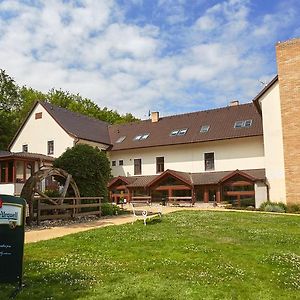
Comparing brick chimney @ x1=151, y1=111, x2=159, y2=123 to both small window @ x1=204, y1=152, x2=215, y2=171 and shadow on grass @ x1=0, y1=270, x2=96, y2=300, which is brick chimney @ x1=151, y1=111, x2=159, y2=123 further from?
shadow on grass @ x1=0, y1=270, x2=96, y2=300

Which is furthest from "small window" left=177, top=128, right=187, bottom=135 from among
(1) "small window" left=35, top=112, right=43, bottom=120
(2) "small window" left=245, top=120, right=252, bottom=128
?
(1) "small window" left=35, top=112, right=43, bottom=120

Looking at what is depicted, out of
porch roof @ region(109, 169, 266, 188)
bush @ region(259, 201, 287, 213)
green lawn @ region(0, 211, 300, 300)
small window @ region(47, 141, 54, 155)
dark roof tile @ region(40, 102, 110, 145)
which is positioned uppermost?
dark roof tile @ region(40, 102, 110, 145)

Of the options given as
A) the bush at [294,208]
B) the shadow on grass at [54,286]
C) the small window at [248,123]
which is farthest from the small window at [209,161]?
the shadow on grass at [54,286]

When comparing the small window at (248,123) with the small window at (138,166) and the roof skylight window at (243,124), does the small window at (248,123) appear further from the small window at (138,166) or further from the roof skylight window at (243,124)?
the small window at (138,166)

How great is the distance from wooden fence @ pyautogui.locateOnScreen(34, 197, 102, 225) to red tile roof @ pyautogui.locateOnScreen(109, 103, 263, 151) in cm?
1476

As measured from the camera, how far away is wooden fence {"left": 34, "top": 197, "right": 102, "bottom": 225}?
16.9m

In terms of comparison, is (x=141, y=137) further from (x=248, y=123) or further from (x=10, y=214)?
(x=10, y=214)

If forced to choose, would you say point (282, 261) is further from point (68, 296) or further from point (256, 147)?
point (256, 147)

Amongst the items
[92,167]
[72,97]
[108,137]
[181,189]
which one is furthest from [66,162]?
[72,97]

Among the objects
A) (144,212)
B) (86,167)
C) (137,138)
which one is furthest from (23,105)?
(144,212)

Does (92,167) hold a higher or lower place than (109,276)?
higher

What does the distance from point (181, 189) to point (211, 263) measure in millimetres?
23161

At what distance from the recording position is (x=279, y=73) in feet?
88.6

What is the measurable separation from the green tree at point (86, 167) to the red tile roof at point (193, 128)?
13124 mm
